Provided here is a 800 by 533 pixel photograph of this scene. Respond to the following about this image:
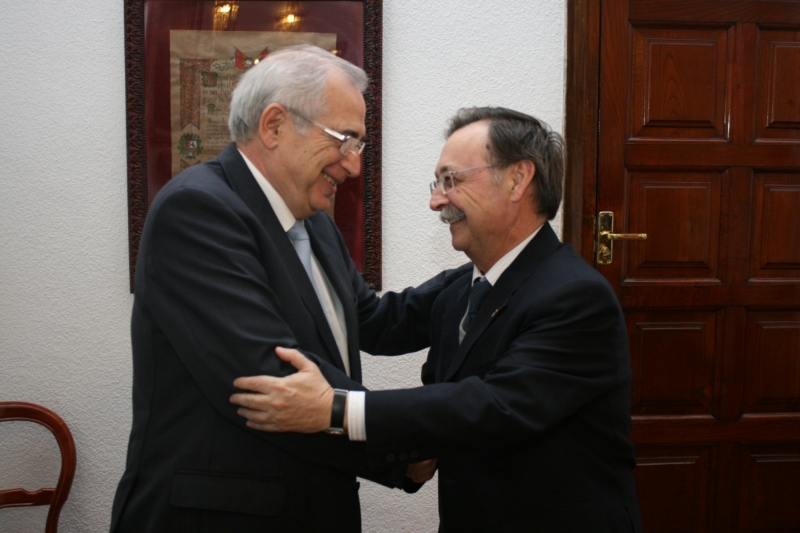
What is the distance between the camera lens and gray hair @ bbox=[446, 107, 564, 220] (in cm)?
153

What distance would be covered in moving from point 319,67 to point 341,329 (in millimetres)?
576

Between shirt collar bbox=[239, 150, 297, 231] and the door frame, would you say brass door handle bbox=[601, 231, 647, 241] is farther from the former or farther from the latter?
shirt collar bbox=[239, 150, 297, 231]

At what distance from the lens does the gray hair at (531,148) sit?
1.53 m

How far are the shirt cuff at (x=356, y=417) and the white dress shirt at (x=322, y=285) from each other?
0.18 metres

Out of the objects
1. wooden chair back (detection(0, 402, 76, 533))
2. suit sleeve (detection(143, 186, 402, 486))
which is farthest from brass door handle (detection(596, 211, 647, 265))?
wooden chair back (detection(0, 402, 76, 533))

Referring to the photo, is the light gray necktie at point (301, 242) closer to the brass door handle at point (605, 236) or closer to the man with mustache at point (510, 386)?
the man with mustache at point (510, 386)

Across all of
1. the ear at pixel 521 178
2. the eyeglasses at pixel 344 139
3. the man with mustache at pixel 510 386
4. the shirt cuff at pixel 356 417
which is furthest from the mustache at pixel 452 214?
the shirt cuff at pixel 356 417

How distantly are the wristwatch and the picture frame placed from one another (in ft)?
4.39

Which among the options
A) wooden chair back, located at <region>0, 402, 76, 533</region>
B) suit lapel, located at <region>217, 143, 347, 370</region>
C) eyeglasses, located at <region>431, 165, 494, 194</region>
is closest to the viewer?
suit lapel, located at <region>217, 143, 347, 370</region>

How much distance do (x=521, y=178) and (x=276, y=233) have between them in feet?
1.93

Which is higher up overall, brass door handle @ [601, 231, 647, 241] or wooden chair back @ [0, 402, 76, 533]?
brass door handle @ [601, 231, 647, 241]

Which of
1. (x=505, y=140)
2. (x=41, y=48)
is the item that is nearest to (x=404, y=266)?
(x=505, y=140)

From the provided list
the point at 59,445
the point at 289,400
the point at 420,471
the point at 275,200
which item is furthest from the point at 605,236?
the point at 59,445

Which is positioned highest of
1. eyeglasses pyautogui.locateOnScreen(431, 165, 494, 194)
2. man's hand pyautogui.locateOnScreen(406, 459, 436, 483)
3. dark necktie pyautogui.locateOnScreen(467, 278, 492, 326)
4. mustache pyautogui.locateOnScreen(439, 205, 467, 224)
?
eyeglasses pyautogui.locateOnScreen(431, 165, 494, 194)
